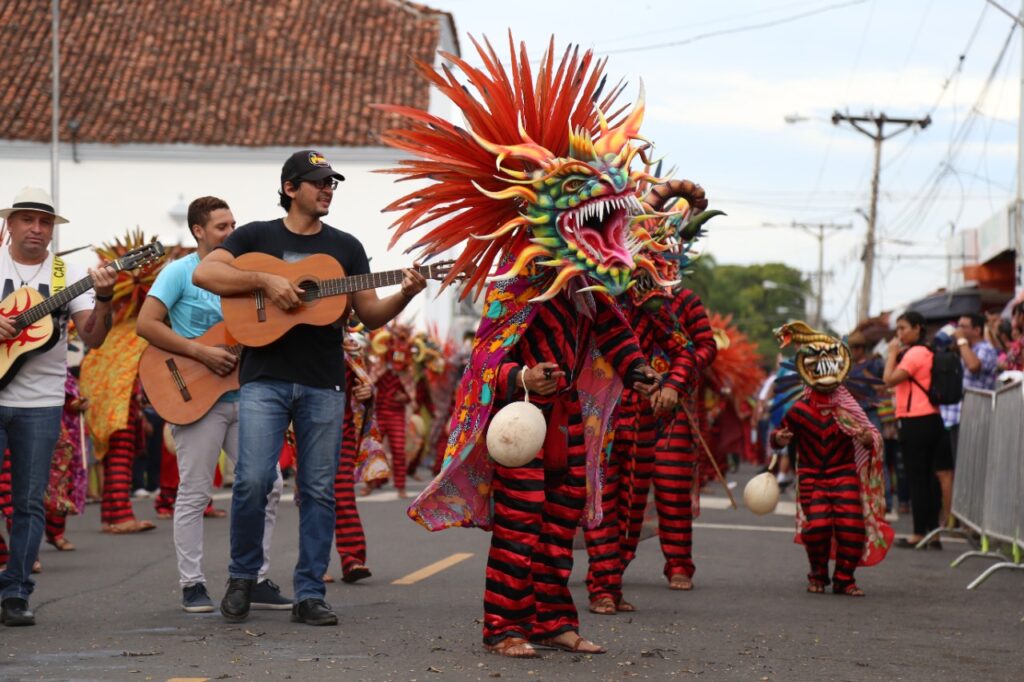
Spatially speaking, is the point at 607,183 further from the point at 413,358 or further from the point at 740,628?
the point at 413,358

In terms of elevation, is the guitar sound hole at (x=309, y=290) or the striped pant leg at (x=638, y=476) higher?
the guitar sound hole at (x=309, y=290)

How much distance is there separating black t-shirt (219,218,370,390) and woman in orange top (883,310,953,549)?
7.07 m

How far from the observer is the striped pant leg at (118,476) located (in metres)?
13.5

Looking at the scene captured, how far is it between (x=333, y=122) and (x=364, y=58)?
2129 millimetres

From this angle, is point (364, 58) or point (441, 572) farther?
point (364, 58)

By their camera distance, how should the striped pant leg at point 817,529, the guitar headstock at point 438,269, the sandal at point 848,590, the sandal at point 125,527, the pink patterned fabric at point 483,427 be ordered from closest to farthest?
1. the pink patterned fabric at point 483,427
2. the guitar headstock at point 438,269
3. the sandal at point 848,590
4. the striped pant leg at point 817,529
5. the sandal at point 125,527

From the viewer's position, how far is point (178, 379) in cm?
826

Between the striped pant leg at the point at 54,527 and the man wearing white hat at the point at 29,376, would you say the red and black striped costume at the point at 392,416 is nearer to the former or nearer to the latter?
the striped pant leg at the point at 54,527

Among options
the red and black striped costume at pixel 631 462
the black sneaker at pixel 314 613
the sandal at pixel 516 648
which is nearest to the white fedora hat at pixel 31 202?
the black sneaker at pixel 314 613

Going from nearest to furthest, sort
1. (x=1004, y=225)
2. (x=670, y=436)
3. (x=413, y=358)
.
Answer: (x=670, y=436) → (x=413, y=358) → (x=1004, y=225)

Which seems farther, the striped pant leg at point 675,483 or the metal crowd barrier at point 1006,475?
the metal crowd barrier at point 1006,475

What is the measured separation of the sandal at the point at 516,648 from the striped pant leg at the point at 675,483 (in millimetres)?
3138

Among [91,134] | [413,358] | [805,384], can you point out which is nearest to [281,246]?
[805,384]

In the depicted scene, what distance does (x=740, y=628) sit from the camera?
7902mm
